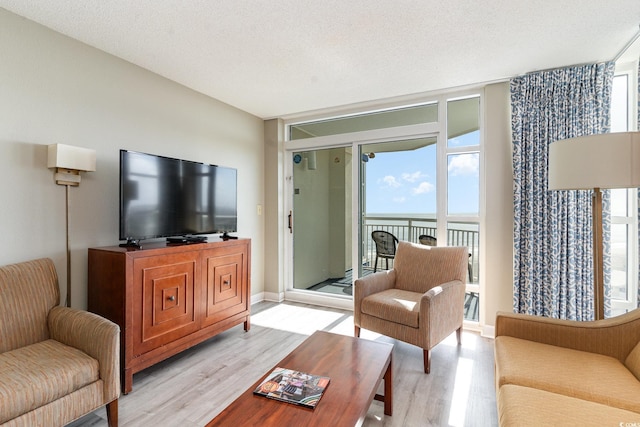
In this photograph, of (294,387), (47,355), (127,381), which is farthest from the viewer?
(127,381)

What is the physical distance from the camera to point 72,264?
7.75 ft

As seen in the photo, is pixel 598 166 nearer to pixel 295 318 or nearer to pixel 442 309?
pixel 442 309

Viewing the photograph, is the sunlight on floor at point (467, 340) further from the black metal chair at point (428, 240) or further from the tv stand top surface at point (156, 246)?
the tv stand top surface at point (156, 246)

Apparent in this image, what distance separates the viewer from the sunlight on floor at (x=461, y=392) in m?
1.88

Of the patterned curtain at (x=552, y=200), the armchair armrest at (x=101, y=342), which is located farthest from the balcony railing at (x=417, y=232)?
the armchair armrest at (x=101, y=342)

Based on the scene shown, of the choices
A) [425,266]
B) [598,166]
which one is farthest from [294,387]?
[598,166]

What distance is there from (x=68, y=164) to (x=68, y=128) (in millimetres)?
365

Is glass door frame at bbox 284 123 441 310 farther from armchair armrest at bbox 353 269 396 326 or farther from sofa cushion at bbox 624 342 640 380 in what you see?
sofa cushion at bbox 624 342 640 380

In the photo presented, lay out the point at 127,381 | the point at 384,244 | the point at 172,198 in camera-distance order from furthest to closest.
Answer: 1. the point at 384,244
2. the point at 172,198
3. the point at 127,381

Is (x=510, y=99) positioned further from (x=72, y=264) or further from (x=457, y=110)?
(x=72, y=264)

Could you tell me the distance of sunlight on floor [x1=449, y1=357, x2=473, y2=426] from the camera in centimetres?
188

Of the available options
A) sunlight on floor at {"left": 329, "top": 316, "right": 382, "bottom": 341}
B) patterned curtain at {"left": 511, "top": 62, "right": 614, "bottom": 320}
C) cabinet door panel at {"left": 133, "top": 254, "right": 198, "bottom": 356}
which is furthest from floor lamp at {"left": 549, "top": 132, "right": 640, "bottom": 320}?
cabinet door panel at {"left": 133, "top": 254, "right": 198, "bottom": 356}

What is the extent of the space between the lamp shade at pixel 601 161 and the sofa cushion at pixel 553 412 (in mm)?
1233

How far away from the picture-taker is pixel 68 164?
2.18 m
